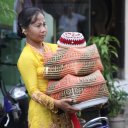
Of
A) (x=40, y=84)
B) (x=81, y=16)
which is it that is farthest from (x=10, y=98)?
(x=81, y=16)

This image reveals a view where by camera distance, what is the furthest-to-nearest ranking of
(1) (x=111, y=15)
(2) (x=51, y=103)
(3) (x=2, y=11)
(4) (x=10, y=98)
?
1. (1) (x=111, y=15)
2. (3) (x=2, y=11)
3. (4) (x=10, y=98)
4. (2) (x=51, y=103)

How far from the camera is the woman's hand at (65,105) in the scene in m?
3.24

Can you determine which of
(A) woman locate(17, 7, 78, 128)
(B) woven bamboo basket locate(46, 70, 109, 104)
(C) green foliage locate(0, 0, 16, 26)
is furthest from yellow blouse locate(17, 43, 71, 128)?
(C) green foliage locate(0, 0, 16, 26)

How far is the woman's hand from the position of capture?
3.24 m

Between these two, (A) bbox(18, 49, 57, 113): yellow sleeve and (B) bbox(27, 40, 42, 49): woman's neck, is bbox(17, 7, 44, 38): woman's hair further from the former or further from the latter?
(A) bbox(18, 49, 57, 113): yellow sleeve

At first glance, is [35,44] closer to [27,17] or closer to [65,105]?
[27,17]

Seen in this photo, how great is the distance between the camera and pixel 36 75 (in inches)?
135

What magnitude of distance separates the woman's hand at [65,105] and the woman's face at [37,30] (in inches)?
18.9

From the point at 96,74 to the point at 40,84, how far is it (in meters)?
0.39

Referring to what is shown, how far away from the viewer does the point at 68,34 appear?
3.46 metres

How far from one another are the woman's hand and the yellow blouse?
74 millimetres

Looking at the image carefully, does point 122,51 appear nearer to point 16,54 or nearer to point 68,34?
point 16,54

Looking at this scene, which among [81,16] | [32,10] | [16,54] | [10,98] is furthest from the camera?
[81,16]

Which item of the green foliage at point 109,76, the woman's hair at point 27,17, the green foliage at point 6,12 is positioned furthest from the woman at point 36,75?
the green foliage at point 109,76
